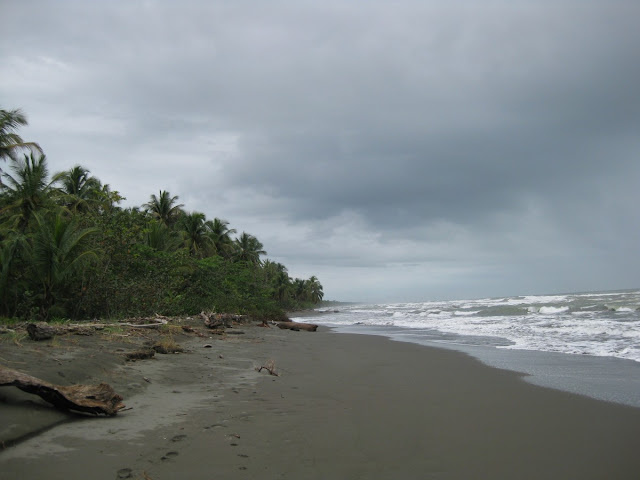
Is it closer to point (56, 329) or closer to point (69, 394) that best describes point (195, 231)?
point (56, 329)

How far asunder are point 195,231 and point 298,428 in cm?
3111

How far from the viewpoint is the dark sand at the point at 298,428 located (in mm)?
2764

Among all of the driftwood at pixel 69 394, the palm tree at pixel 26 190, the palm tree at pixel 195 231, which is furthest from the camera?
the palm tree at pixel 195 231

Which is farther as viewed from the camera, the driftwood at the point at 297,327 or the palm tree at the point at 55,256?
the driftwood at the point at 297,327

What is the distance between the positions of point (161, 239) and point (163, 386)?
55.6ft

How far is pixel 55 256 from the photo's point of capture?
1111 cm

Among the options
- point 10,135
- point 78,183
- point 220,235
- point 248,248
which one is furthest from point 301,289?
point 10,135

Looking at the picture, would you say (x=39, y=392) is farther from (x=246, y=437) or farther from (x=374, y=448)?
(x=374, y=448)

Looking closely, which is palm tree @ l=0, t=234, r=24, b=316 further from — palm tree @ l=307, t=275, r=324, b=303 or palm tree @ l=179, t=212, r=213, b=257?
palm tree @ l=307, t=275, r=324, b=303

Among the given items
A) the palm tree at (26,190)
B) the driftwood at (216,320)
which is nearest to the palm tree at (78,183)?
the palm tree at (26,190)

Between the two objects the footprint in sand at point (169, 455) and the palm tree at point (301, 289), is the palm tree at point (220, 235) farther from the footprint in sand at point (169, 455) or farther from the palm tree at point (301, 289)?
the palm tree at point (301, 289)

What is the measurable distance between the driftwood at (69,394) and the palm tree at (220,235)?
1357 inches

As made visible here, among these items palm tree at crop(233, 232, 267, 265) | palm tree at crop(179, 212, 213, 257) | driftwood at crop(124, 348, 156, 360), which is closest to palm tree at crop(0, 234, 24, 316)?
driftwood at crop(124, 348, 156, 360)

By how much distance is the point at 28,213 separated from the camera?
1884 cm
